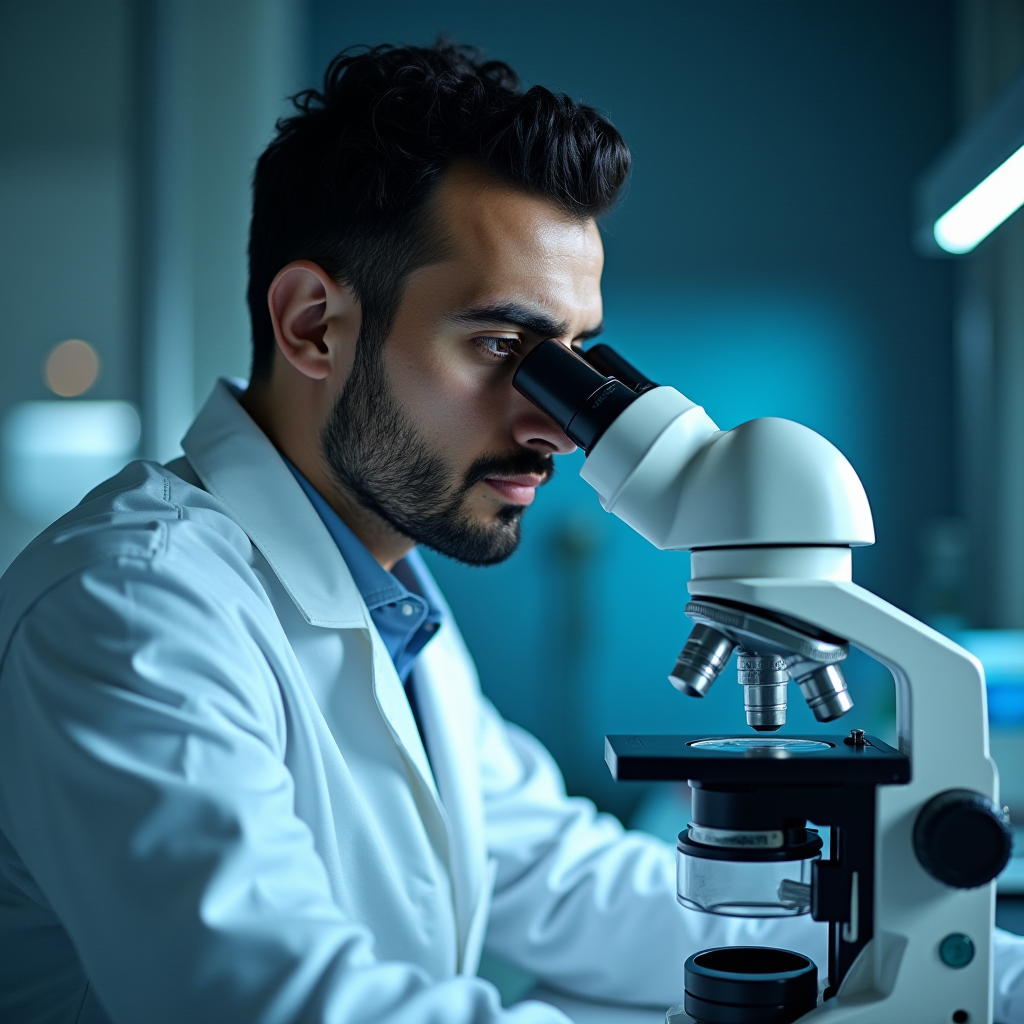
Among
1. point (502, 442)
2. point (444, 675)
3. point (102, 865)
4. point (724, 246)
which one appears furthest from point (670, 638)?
point (102, 865)

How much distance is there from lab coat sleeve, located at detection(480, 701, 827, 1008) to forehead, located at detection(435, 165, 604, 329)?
70 cm

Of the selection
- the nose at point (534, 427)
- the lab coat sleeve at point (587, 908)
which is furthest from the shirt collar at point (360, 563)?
the lab coat sleeve at point (587, 908)

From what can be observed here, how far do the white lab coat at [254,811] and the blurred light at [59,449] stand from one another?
1246 millimetres

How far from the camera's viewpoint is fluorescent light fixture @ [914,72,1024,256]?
3.06ft

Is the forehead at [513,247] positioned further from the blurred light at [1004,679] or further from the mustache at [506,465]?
the blurred light at [1004,679]

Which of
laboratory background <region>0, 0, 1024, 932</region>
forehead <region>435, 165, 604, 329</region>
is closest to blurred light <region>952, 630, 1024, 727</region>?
laboratory background <region>0, 0, 1024, 932</region>

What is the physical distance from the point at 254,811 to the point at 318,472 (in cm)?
59

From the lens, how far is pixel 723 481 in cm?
73

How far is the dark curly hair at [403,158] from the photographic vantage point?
1106mm

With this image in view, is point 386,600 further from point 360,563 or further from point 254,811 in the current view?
point 254,811

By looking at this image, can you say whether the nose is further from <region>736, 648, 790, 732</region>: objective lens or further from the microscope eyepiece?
<region>736, 648, 790, 732</region>: objective lens

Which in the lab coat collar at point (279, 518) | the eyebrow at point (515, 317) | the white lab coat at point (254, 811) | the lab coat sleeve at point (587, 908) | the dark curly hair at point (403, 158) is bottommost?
the lab coat sleeve at point (587, 908)

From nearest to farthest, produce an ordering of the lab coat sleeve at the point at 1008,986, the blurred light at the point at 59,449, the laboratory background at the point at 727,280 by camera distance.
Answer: the lab coat sleeve at the point at 1008,986 → the blurred light at the point at 59,449 → the laboratory background at the point at 727,280

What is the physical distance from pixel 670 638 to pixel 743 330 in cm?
87
